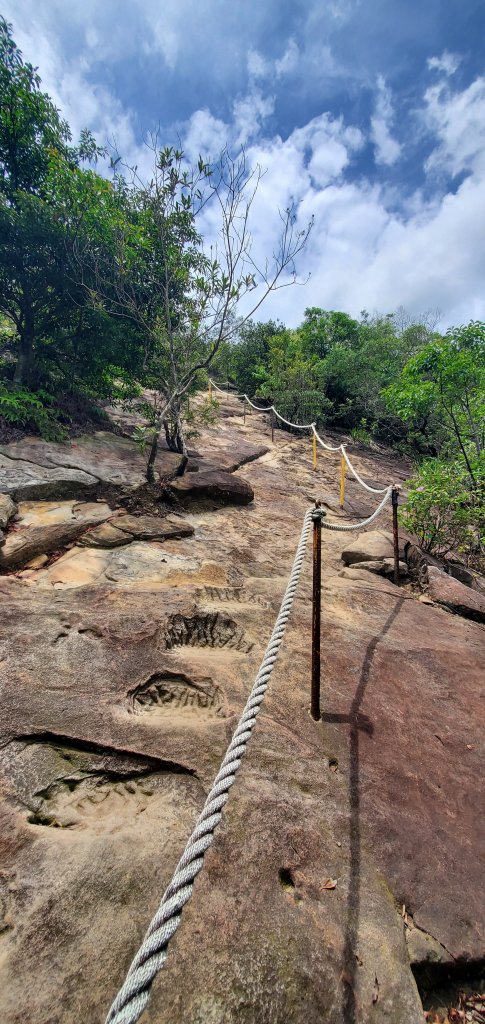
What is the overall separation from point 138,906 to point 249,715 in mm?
943

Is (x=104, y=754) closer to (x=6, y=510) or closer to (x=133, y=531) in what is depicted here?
(x=133, y=531)

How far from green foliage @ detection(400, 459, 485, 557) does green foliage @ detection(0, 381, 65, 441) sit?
695 centimetres

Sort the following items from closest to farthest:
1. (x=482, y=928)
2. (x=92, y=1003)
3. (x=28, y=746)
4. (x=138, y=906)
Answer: (x=92, y=1003) → (x=138, y=906) → (x=482, y=928) → (x=28, y=746)

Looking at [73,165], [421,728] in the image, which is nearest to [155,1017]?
[421,728]

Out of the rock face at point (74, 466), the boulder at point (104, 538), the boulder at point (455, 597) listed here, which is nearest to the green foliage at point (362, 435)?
the rock face at point (74, 466)

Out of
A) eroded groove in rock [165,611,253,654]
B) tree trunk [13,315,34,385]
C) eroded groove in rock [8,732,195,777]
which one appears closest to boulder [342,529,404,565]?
eroded groove in rock [165,611,253,654]

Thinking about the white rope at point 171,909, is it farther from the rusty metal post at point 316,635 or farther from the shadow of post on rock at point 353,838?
the rusty metal post at point 316,635

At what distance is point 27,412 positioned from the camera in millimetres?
7609

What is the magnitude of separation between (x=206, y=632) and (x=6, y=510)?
334 cm

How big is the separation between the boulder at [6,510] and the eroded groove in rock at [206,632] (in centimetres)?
281

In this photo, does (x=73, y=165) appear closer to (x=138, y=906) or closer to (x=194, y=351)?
(x=194, y=351)

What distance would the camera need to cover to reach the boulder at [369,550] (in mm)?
5840

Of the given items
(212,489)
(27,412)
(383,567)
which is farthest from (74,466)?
(383,567)

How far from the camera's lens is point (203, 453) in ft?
33.8
